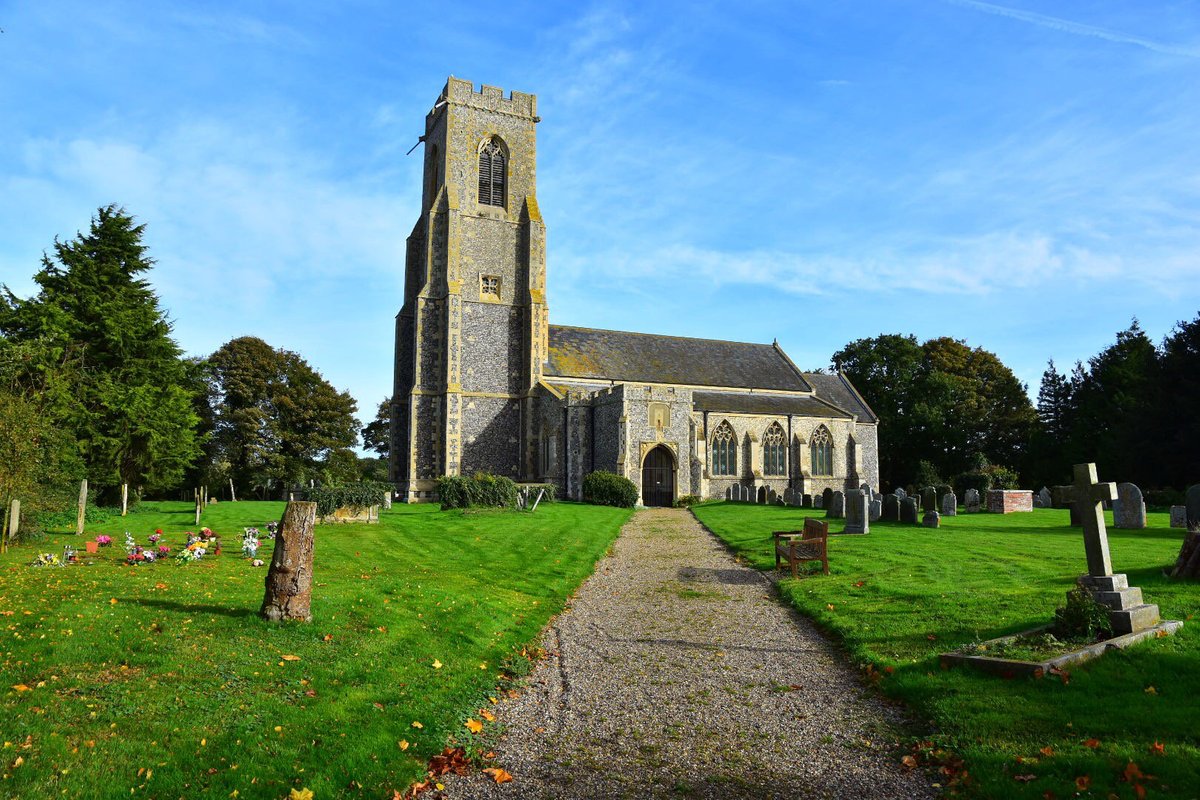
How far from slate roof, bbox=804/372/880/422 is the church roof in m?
2.01

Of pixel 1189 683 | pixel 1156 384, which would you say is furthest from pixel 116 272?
pixel 1156 384

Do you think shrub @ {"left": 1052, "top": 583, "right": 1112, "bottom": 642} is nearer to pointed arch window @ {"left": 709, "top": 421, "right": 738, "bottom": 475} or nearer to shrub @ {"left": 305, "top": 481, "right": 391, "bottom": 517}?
shrub @ {"left": 305, "top": 481, "right": 391, "bottom": 517}

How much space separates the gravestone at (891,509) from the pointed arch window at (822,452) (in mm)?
19902

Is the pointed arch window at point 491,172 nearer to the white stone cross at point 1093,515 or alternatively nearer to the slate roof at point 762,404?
the slate roof at point 762,404

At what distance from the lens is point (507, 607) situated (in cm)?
1027

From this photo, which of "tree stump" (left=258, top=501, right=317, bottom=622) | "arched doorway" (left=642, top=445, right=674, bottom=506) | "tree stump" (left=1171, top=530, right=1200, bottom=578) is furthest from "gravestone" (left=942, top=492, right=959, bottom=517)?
"tree stump" (left=258, top=501, right=317, bottom=622)

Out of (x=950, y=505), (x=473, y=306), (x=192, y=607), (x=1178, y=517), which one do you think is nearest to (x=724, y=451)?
(x=473, y=306)

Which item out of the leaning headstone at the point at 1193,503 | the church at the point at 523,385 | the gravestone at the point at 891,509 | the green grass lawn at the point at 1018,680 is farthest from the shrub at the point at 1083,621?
the church at the point at 523,385

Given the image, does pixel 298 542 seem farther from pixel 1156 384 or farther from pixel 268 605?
pixel 1156 384

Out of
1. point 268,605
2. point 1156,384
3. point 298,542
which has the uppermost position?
point 1156,384

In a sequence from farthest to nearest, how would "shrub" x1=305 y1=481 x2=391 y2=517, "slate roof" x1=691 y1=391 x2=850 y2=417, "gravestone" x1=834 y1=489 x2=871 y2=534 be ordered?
"slate roof" x1=691 y1=391 x2=850 y2=417, "shrub" x1=305 y1=481 x2=391 y2=517, "gravestone" x1=834 y1=489 x2=871 y2=534

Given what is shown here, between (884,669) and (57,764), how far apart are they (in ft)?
21.7

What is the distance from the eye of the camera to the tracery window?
40.2 meters

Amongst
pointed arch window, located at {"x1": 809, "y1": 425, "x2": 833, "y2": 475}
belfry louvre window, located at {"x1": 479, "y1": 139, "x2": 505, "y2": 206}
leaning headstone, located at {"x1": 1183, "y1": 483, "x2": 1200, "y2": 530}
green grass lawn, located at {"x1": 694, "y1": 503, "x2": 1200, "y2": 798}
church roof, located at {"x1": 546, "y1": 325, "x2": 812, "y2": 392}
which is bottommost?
green grass lawn, located at {"x1": 694, "y1": 503, "x2": 1200, "y2": 798}
